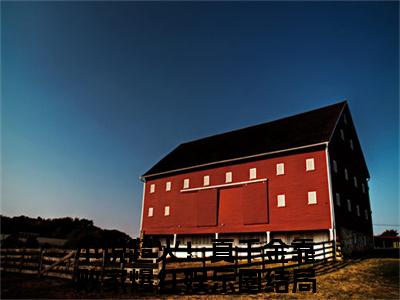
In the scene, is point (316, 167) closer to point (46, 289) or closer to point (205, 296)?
point (205, 296)

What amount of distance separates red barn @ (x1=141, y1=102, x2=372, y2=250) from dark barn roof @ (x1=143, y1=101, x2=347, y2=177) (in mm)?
108

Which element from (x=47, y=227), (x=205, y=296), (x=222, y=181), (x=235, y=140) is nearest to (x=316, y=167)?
(x=222, y=181)

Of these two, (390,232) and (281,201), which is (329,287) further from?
(390,232)

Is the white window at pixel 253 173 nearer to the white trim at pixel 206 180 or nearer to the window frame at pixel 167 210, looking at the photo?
the white trim at pixel 206 180

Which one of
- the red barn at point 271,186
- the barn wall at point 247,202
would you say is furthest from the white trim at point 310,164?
the barn wall at point 247,202

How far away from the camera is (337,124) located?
25.2 meters

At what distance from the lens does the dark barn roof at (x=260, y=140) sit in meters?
24.5

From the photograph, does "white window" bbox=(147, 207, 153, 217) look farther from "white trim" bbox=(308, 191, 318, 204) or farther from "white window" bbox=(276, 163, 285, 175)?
"white trim" bbox=(308, 191, 318, 204)

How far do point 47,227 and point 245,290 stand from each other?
4898 centimetres

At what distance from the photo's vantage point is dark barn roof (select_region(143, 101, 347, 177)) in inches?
965

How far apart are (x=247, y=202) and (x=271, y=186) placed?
2.34 m

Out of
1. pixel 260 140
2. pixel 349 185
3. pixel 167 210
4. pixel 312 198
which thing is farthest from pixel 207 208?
pixel 349 185

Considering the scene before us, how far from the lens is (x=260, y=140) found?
91.8ft

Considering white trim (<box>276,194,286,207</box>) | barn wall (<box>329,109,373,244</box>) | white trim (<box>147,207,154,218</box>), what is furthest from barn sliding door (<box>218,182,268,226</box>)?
white trim (<box>147,207,154,218</box>)
